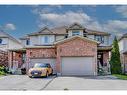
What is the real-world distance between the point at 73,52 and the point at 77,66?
1238mm

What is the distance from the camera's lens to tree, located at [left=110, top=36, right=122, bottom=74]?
93.8 feet

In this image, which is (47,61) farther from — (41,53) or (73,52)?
(73,52)

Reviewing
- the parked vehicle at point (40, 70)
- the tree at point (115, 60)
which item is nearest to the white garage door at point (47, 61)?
the parked vehicle at point (40, 70)

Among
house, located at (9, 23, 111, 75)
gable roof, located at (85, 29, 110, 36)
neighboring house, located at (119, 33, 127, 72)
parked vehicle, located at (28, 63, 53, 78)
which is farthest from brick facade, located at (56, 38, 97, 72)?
neighboring house, located at (119, 33, 127, 72)

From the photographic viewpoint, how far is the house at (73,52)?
90.2 feet

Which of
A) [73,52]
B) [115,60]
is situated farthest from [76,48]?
[115,60]

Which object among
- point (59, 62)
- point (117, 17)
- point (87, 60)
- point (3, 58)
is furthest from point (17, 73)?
point (117, 17)

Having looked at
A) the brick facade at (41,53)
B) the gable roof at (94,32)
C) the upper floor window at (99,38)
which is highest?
the gable roof at (94,32)

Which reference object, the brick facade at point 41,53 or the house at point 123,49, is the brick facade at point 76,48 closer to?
the brick facade at point 41,53

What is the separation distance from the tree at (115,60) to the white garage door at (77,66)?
1.80m

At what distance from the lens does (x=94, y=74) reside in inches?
1079

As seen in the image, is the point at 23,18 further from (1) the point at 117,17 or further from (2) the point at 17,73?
(1) the point at 117,17

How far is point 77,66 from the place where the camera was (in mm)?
27484
